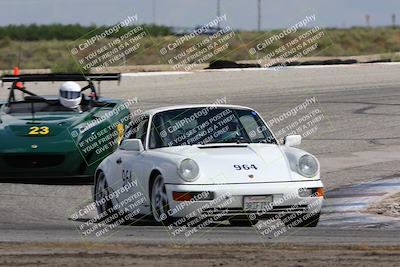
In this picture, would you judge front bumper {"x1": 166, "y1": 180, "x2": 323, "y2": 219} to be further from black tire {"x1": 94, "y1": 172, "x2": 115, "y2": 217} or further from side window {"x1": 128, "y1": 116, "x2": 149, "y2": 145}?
black tire {"x1": 94, "y1": 172, "x2": 115, "y2": 217}

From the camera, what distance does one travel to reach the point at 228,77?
32.6 meters

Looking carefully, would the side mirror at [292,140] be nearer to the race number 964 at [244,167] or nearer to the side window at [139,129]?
the race number 964 at [244,167]

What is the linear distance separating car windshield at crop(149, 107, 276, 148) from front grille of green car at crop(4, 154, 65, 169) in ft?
10.1

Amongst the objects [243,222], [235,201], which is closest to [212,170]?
[235,201]

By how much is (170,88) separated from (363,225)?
63.7 feet

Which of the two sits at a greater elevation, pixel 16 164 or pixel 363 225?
pixel 16 164

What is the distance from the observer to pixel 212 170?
10805 millimetres

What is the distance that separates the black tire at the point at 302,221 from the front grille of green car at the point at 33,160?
4.52m

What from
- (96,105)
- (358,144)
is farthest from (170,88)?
(96,105)

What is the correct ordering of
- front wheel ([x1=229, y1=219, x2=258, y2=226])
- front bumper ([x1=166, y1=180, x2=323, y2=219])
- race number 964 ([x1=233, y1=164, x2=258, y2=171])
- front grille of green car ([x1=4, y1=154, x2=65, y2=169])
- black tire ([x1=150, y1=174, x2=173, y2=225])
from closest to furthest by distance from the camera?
front bumper ([x1=166, y1=180, x2=323, y2=219])
black tire ([x1=150, y1=174, x2=173, y2=225])
race number 964 ([x1=233, y1=164, x2=258, y2=171])
front wheel ([x1=229, y1=219, x2=258, y2=226])
front grille of green car ([x1=4, y1=154, x2=65, y2=169])

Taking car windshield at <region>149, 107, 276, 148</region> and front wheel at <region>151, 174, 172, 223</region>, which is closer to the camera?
front wheel at <region>151, 174, 172, 223</region>

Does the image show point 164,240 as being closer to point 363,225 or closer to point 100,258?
point 100,258

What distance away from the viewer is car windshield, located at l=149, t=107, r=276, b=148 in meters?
11.6

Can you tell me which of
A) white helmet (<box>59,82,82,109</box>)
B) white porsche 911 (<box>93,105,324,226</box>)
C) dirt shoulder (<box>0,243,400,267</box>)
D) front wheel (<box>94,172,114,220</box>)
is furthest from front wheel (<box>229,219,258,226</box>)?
white helmet (<box>59,82,82,109</box>)
